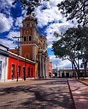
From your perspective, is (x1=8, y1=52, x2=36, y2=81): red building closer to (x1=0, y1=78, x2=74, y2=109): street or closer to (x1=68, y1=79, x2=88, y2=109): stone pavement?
(x1=0, y1=78, x2=74, y2=109): street

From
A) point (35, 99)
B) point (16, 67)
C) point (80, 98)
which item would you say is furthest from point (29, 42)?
point (80, 98)

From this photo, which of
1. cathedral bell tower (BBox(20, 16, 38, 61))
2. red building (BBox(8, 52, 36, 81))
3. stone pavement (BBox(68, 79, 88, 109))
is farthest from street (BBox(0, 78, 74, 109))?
cathedral bell tower (BBox(20, 16, 38, 61))

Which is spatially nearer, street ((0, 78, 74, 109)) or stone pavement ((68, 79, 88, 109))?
stone pavement ((68, 79, 88, 109))

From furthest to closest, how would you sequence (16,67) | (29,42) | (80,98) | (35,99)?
(29,42)
(16,67)
(35,99)
(80,98)

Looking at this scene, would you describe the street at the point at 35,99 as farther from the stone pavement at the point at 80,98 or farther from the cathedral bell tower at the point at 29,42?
the cathedral bell tower at the point at 29,42

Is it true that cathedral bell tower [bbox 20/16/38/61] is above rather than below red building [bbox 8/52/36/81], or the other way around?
above

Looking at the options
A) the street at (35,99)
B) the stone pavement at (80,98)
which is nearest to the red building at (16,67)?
the street at (35,99)

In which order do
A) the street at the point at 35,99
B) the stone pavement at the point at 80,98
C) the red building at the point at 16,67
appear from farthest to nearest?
the red building at the point at 16,67, the street at the point at 35,99, the stone pavement at the point at 80,98

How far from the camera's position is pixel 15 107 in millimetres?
7766

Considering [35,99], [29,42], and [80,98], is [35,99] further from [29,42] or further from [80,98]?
[29,42]

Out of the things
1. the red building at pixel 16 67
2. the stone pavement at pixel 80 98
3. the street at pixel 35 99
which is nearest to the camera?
the stone pavement at pixel 80 98

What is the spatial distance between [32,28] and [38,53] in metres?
8.83

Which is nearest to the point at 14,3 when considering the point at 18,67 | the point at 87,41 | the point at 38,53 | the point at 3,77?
the point at 87,41

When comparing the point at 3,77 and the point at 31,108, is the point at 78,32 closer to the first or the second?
the point at 31,108
